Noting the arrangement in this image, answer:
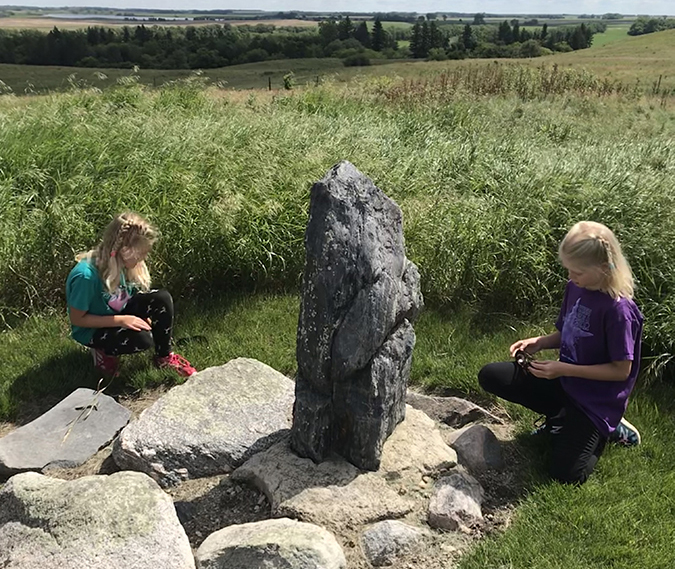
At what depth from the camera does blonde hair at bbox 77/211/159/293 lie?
4129mm

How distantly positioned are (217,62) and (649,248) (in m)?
55.3

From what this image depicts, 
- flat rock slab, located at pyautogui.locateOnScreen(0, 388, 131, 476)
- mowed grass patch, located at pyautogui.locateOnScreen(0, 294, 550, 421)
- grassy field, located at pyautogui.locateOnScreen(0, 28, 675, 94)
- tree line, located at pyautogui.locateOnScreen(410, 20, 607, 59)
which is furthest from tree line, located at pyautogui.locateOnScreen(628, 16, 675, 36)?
flat rock slab, located at pyautogui.locateOnScreen(0, 388, 131, 476)

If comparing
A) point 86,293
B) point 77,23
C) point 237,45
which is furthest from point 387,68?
point 77,23

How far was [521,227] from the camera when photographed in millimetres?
5715

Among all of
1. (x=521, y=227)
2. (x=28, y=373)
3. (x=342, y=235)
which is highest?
(x=342, y=235)

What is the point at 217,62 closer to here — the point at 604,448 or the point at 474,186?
the point at 474,186

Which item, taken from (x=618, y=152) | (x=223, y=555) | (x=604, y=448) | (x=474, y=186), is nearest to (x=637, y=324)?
(x=604, y=448)

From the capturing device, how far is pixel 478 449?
3.52 meters

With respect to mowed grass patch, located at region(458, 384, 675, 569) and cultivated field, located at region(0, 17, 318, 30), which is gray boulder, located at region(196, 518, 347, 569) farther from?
cultivated field, located at region(0, 17, 318, 30)

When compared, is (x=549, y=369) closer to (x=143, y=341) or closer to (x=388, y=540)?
(x=388, y=540)

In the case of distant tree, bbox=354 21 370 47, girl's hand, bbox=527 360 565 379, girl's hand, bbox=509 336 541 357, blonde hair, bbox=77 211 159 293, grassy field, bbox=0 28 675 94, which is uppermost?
distant tree, bbox=354 21 370 47

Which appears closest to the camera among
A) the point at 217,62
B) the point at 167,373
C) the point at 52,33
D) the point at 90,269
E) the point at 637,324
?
the point at 637,324

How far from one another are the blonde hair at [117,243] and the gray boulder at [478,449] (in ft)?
8.08

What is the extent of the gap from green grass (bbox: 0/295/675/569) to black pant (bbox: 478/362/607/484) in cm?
10
